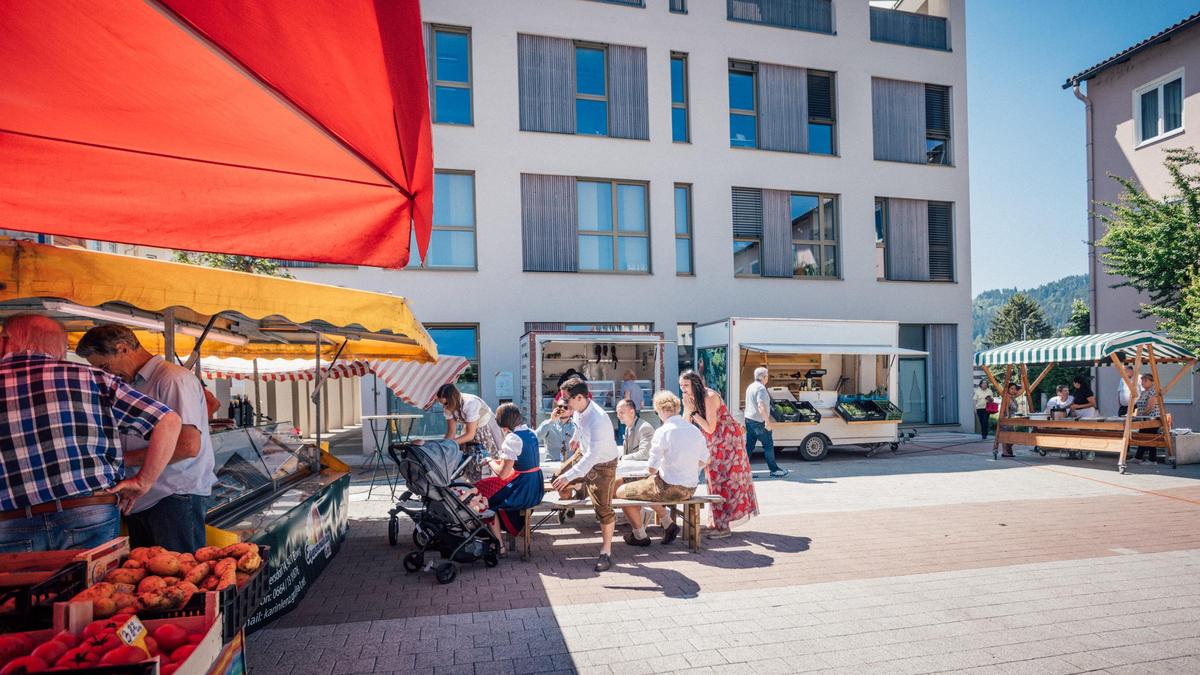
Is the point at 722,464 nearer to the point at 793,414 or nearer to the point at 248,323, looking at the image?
the point at 248,323

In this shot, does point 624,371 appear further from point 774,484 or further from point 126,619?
point 126,619

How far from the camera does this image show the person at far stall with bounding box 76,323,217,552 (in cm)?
343

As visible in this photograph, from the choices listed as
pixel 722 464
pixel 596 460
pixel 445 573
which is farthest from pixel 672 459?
pixel 445 573

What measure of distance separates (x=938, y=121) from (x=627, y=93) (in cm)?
964

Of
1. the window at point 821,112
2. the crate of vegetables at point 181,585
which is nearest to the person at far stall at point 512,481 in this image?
the crate of vegetables at point 181,585

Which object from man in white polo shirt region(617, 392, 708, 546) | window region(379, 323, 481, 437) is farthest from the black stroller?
window region(379, 323, 481, 437)

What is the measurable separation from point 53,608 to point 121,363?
194 centimetres

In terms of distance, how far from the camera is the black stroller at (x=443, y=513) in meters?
5.27

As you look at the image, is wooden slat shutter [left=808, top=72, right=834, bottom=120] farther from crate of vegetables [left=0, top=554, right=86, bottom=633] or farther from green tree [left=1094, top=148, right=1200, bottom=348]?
crate of vegetables [left=0, top=554, right=86, bottom=633]

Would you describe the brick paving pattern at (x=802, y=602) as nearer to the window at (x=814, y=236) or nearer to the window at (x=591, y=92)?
the window at (x=814, y=236)

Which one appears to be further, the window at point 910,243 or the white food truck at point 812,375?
the window at point 910,243

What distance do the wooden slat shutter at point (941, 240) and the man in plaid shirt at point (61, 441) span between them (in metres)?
19.1

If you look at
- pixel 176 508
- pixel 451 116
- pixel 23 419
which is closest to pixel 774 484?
pixel 176 508

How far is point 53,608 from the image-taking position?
197cm
